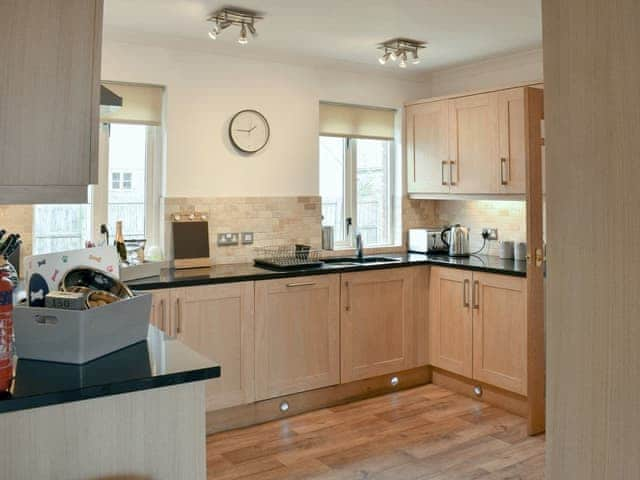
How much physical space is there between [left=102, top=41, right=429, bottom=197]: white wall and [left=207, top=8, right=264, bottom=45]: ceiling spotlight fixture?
1.85ft

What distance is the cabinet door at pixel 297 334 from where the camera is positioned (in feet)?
12.7

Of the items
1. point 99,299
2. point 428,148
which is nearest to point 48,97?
point 99,299

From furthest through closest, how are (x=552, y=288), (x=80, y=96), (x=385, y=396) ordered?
(x=385, y=396) < (x=80, y=96) < (x=552, y=288)

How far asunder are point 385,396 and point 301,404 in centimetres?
71

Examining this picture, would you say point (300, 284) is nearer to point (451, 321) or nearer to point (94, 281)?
point (451, 321)

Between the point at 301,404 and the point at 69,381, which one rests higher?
the point at 69,381

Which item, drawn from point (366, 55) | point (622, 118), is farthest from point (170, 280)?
point (622, 118)

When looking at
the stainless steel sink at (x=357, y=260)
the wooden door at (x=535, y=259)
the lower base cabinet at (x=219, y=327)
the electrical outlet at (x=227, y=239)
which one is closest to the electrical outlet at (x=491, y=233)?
the stainless steel sink at (x=357, y=260)

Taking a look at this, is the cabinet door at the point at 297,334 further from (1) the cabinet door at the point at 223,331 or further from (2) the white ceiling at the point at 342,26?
(2) the white ceiling at the point at 342,26

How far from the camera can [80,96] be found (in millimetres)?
1686

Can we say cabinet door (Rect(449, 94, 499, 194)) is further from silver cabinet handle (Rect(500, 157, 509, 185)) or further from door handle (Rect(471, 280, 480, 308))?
door handle (Rect(471, 280, 480, 308))

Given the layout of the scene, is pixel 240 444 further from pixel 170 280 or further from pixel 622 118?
pixel 622 118

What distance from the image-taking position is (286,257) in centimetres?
432

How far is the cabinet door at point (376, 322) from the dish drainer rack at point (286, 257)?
0.32 metres
